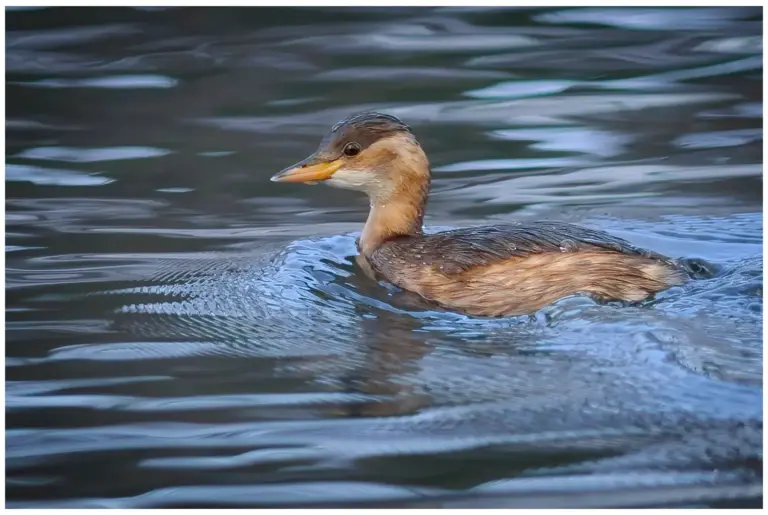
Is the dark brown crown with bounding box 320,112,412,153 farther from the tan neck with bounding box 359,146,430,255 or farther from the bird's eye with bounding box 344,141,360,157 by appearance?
the tan neck with bounding box 359,146,430,255

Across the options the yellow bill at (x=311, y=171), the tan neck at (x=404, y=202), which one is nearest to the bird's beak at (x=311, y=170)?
the yellow bill at (x=311, y=171)

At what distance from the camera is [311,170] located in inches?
281

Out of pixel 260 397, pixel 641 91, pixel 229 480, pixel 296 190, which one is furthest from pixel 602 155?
pixel 229 480

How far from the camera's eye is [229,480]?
14.7 ft

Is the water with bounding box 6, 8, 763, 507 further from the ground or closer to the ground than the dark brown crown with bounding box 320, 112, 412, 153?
closer to the ground

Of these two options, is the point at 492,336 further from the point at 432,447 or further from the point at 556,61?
the point at 556,61

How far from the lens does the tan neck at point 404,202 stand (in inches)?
283

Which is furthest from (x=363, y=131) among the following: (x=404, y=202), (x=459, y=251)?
(x=459, y=251)

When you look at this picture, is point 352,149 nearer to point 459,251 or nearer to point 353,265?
point 353,265

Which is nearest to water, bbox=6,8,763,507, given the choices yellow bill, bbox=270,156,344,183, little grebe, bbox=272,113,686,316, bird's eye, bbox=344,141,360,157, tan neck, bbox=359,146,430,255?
little grebe, bbox=272,113,686,316

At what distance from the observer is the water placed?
456 centimetres

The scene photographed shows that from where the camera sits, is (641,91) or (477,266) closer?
(477,266)

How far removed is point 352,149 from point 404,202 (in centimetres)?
43

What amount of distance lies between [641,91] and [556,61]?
3.41ft
